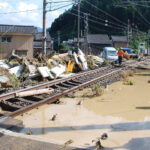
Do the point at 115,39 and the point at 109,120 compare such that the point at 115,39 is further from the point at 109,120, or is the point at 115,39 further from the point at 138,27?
the point at 109,120

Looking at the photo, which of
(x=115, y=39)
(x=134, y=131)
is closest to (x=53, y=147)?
(x=134, y=131)

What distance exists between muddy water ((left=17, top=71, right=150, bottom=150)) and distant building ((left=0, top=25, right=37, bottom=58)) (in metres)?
23.2

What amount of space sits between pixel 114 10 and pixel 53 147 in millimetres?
73693

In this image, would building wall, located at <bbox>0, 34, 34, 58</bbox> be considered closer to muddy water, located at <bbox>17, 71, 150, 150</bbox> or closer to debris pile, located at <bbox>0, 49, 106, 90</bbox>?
debris pile, located at <bbox>0, 49, 106, 90</bbox>

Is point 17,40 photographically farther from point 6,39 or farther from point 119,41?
point 119,41

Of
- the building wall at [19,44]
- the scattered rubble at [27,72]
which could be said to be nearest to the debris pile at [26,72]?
the scattered rubble at [27,72]

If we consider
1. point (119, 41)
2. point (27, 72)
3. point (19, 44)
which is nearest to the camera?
point (27, 72)

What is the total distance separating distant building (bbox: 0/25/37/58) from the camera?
29500 mm

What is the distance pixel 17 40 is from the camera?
3011 centimetres

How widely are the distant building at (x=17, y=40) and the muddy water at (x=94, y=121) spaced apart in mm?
23186

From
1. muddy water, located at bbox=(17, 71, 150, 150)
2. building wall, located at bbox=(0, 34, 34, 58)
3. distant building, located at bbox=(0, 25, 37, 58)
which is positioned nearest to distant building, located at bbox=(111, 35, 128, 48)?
distant building, located at bbox=(0, 25, 37, 58)

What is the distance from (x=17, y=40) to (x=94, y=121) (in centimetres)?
2622

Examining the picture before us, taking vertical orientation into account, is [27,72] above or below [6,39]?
below

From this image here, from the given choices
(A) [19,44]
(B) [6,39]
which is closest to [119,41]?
(A) [19,44]
